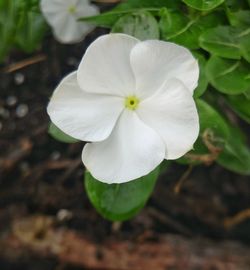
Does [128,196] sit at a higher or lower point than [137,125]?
lower

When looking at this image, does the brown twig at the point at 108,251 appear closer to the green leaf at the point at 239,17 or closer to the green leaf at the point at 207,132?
the green leaf at the point at 207,132

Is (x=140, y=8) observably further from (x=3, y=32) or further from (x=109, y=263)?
(x=109, y=263)

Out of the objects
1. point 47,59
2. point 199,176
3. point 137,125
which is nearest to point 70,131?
point 137,125

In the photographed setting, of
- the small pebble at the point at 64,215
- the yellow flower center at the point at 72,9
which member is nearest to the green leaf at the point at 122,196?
the yellow flower center at the point at 72,9

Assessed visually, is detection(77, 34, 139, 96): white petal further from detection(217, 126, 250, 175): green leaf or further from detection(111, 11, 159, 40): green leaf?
detection(217, 126, 250, 175): green leaf

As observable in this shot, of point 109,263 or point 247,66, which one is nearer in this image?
point 247,66

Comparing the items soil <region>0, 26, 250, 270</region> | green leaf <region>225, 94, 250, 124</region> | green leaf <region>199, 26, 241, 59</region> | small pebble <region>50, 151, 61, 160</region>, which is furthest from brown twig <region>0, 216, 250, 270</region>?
green leaf <region>199, 26, 241, 59</region>
